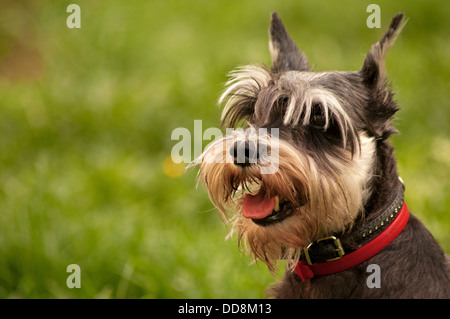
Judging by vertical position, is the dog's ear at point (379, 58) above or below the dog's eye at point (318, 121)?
above

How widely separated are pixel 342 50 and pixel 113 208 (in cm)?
490

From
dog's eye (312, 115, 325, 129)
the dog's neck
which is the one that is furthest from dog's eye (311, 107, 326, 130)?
the dog's neck

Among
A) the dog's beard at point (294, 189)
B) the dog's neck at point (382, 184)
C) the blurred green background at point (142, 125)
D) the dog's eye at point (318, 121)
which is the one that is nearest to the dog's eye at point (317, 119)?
the dog's eye at point (318, 121)

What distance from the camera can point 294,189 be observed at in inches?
118

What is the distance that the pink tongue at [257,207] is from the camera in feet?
10.2

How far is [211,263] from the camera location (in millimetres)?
4766

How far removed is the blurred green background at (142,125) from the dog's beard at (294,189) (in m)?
0.61

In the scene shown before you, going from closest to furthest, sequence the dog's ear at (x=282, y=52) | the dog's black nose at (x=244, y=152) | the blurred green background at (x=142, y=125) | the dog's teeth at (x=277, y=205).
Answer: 1. the dog's black nose at (x=244, y=152)
2. the dog's teeth at (x=277, y=205)
3. the dog's ear at (x=282, y=52)
4. the blurred green background at (x=142, y=125)

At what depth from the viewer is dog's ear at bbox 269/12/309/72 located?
3.83 m

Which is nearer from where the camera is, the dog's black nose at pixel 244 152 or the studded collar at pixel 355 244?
the dog's black nose at pixel 244 152

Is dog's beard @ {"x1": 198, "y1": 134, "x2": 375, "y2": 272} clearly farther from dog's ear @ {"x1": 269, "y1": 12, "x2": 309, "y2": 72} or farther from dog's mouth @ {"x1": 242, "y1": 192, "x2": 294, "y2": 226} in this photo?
dog's ear @ {"x1": 269, "y1": 12, "x2": 309, "y2": 72}

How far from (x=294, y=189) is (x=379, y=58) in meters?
1.09

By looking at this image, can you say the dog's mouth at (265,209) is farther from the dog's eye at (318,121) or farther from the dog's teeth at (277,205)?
the dog's eye at (318,121)
